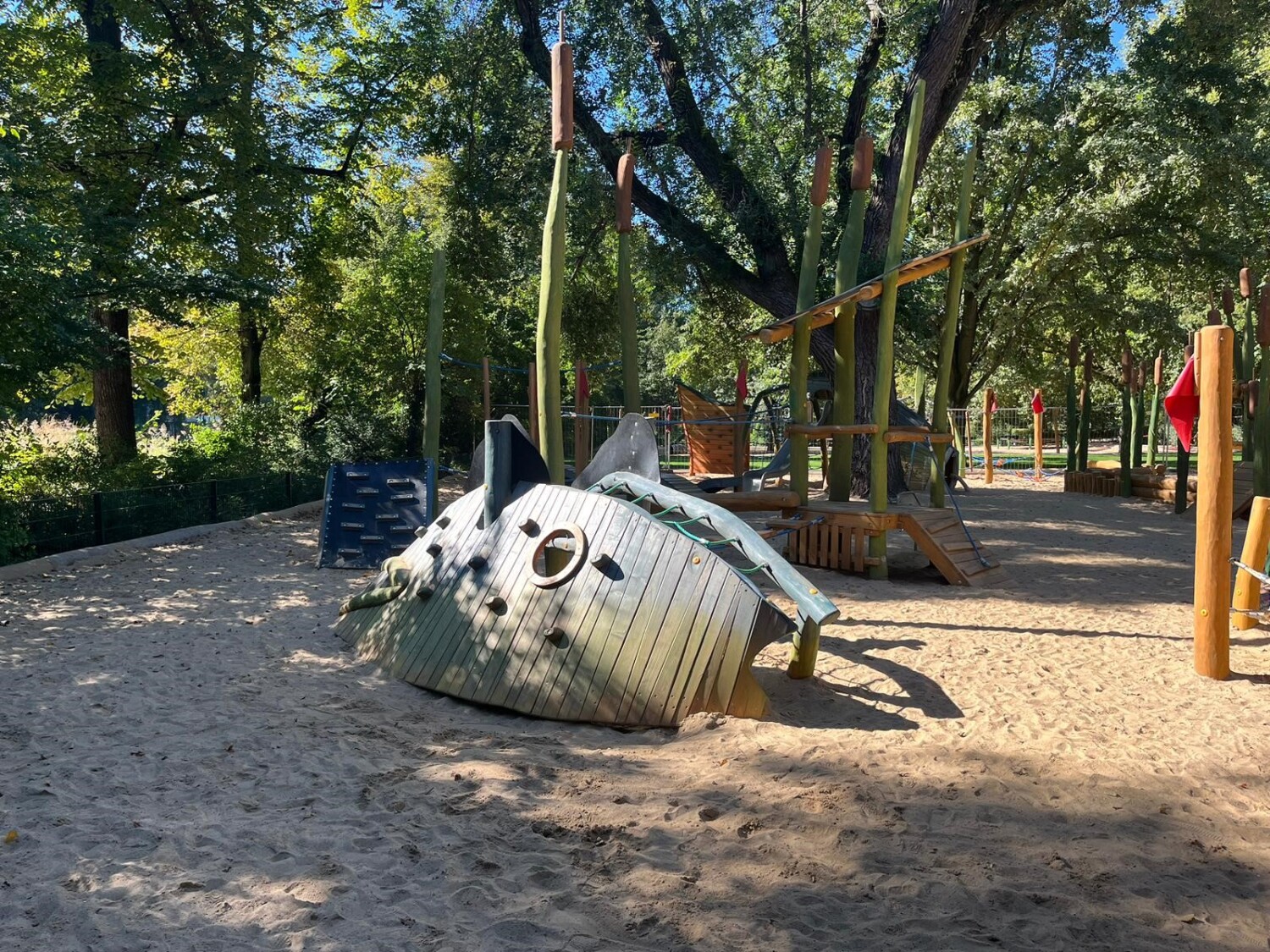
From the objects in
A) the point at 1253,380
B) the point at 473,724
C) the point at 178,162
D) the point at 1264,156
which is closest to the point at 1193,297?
the point at 1264,156

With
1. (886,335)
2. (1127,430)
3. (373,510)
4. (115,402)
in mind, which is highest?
(886,335)

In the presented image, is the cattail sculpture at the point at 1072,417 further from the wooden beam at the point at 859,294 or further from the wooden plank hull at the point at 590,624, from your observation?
the wooden plank hull at the point at 590,624

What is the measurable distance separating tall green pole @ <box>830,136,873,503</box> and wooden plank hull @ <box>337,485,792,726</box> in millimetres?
4418

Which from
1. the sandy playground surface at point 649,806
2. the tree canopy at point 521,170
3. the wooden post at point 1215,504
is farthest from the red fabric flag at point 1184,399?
the tree canopy at point 521,170

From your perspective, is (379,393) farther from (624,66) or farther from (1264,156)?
(1264,156)

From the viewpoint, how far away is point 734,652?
4391 millimetres

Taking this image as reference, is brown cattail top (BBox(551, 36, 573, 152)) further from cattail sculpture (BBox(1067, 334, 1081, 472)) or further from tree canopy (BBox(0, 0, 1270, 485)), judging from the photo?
cattail sculpture (BBox(1067, 334, 1081, 472))

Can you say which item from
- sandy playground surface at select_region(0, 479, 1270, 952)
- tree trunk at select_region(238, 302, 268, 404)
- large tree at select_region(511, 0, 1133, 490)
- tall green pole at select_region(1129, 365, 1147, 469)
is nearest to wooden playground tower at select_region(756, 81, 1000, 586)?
sandy playground surface at select_region(0, 479, 1270, 952)

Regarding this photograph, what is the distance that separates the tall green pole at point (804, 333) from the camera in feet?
28.6

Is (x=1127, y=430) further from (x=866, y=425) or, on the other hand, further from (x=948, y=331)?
(x=866, y=425)

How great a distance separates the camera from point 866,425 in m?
8.66

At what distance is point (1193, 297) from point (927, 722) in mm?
25786

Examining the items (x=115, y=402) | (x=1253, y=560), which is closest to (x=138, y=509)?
(x=115, y=402)

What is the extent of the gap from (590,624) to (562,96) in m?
4.49
